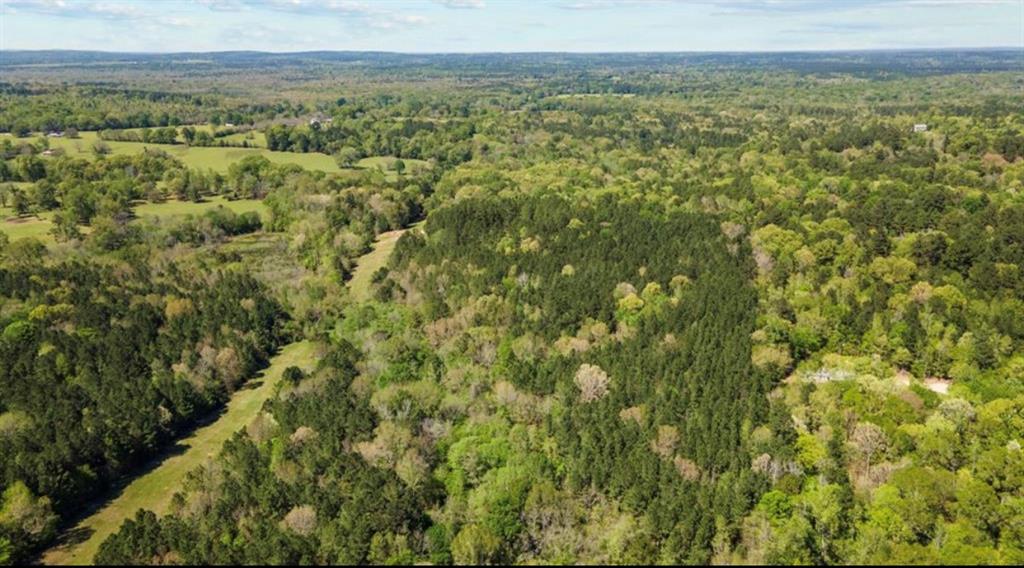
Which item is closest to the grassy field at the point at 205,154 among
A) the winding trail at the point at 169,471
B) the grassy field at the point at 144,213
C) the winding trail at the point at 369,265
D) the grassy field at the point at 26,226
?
the grassy field at the point at 144,213

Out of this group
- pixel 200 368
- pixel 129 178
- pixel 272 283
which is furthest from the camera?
pixel 129 178

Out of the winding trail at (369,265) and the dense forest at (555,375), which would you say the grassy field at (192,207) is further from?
the winding trail at (369,265)

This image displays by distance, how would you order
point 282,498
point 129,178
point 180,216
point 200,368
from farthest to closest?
point 129,178, point 180,216, point 200,368, point 282,498

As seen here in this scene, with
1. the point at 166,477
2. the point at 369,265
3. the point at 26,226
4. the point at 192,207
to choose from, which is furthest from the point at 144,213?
the point at 166,477

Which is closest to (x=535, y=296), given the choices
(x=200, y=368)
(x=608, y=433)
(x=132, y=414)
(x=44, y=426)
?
(x=608, y=433)

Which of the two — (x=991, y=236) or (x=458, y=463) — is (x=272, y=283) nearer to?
(x=458, y=463)

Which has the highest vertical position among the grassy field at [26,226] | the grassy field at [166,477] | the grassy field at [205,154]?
the grassy field at [205,154]

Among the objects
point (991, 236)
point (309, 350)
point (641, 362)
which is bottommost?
point (309, 350)
